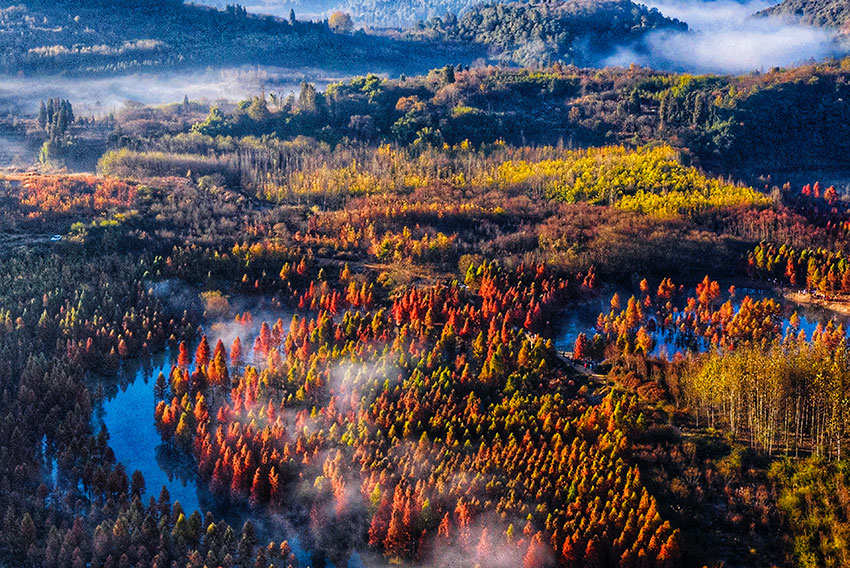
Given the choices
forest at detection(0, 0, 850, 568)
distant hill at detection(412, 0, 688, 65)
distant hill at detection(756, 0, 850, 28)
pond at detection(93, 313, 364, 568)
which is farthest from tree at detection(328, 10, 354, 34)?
pond at detection(93, 313, 364, 568)

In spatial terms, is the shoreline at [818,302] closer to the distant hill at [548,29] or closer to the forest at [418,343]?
the forest at [418,343]

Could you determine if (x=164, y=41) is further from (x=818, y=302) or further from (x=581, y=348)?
(x=818, y=302)

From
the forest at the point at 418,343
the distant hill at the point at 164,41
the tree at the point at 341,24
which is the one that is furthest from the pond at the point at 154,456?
the tree at the point at 341,24

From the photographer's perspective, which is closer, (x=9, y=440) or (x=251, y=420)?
(x=9, y=440)

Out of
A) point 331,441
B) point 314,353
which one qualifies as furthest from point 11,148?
point 331,441

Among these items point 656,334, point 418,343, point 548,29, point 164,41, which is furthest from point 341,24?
point 418,343

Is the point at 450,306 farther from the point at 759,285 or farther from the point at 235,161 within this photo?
the point at 235,161

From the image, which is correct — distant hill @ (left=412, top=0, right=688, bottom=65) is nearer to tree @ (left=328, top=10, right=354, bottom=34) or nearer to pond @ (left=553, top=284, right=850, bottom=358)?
tree @ (left=328, top=10, right=354, bottom=34)
